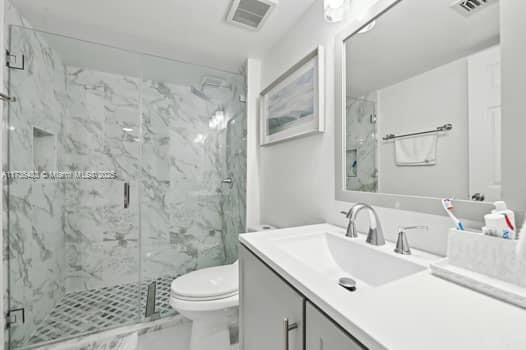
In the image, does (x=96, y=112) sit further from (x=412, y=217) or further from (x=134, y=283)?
(x=412, y=217)

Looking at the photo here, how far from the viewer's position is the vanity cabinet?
0.45 metres

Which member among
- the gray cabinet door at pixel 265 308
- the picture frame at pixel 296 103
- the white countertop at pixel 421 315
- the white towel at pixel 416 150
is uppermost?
the picture frame at pixel 296 103

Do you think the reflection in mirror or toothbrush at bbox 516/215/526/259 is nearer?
toothbrush at bbox 516/215/526/259

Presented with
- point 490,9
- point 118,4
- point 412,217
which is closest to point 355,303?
point 412,217

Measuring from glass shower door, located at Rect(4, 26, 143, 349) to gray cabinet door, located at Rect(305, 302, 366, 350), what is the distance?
167 centimetres

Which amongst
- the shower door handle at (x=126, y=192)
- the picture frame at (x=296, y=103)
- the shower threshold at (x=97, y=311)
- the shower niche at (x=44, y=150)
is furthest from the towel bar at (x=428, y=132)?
the shower niche at (x=44, y=150)

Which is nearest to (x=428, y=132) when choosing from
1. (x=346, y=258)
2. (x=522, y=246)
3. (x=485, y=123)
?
(x=485, y=123)

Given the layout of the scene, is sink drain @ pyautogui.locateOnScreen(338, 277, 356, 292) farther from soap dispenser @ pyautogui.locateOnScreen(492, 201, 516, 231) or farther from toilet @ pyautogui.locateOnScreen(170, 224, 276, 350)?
toilet @ pyautogui.locateOnScreen(170, 224, 276, 350)

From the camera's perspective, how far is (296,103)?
1.41 metres

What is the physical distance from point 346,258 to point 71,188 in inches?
82.2

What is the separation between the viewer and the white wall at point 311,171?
827 millimetres

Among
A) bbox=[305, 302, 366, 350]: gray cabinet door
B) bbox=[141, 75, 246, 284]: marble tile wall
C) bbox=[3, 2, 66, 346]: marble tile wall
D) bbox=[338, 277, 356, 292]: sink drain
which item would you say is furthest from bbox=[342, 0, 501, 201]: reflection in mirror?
bbox=[3, 2, 66, 346]: marble tile wall

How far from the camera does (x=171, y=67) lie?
1887mm

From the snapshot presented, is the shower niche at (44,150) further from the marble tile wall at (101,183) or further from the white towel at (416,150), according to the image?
the white towel at (416,150)
